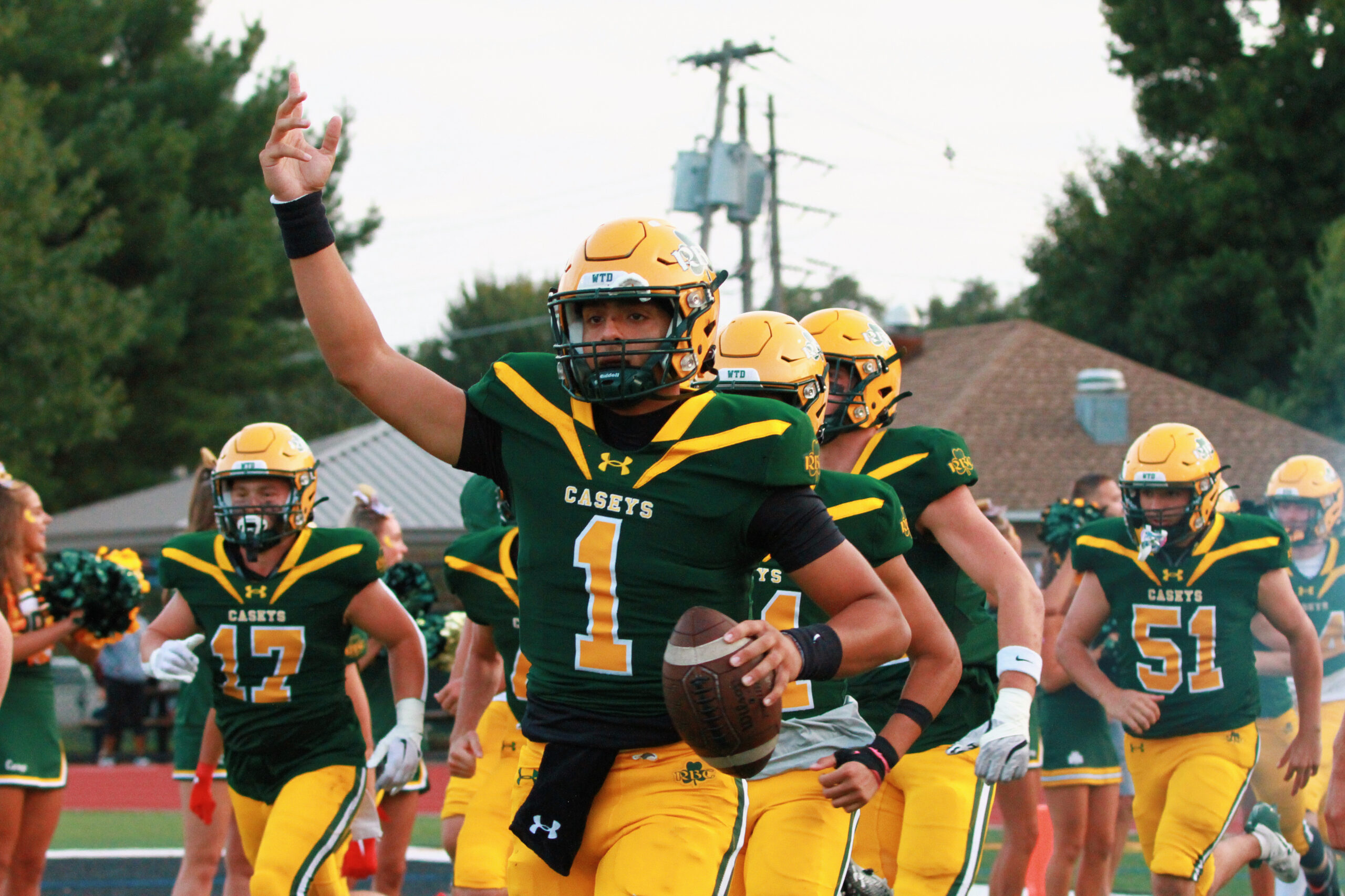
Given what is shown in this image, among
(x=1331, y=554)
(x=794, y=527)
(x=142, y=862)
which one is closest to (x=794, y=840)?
(x=794, y=527)

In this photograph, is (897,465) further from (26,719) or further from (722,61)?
(722,61)

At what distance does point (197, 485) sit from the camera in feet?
24.6

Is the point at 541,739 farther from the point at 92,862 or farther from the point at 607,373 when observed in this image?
the point at 92,862

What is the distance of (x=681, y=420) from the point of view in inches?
135

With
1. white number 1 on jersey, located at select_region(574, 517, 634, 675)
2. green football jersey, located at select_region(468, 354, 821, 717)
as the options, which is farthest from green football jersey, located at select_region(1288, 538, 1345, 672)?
white number 1 on jersey, located at select_region(574, 517, 634, 675)

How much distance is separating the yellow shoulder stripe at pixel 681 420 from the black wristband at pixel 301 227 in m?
0.80

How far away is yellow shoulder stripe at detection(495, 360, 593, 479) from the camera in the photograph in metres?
3.42

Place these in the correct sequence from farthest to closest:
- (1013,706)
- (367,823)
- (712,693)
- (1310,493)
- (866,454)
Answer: (1310,493) → (367,823) → (866,454) → (1013,706) → (712,693)

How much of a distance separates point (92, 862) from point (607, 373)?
845 centimetres

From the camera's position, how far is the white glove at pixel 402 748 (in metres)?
5.61

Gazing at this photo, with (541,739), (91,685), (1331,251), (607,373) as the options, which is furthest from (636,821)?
(1331,251)

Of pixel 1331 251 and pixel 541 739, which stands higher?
pixel 1331 251

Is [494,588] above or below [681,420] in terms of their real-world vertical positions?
below

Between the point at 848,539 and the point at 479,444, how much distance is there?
3.89 ft
